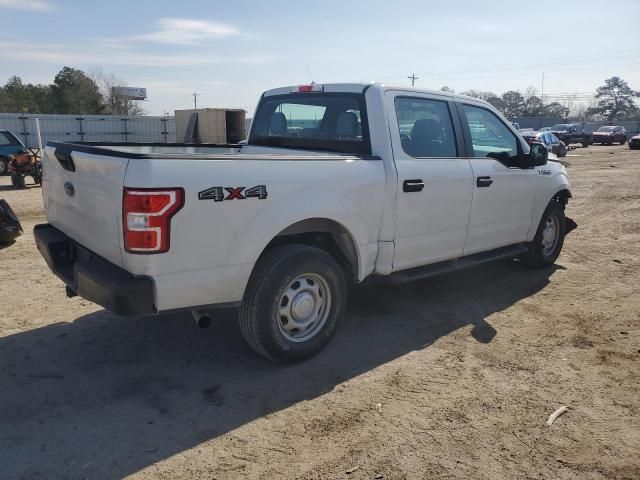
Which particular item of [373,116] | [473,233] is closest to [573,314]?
[473,233]

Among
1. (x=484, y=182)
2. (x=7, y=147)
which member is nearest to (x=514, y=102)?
(x=7, y=147)

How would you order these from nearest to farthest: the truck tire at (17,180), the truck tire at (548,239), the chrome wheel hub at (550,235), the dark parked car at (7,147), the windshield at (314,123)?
the windshield at (314,123) → the truck tire at (548,239) → the chrome wheel hub at (550,235) → the truck tire at (17,180) → the dark parked car at (7,147)

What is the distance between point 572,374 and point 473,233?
1.65 m

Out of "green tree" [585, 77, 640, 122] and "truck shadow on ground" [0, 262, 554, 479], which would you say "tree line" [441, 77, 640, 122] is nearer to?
"green tree" [585, 77, 640, 122]

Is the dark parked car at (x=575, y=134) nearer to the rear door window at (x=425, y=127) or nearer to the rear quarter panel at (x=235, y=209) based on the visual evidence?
the rear door window at (x=425, y=127)

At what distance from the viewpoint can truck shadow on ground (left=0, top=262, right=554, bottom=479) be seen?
2.88 metres

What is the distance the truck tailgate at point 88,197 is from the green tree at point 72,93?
4991cm

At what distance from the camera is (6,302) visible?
5.03m

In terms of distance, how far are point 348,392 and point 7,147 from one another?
17.0m

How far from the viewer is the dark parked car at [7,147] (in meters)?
16.5

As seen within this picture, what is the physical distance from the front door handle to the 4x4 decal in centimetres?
241

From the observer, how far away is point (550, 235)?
21.3 feet

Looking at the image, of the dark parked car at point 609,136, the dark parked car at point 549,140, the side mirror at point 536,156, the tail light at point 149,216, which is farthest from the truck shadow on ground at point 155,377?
the dark parked car at point 609,136

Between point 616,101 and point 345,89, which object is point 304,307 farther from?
point 616,101
